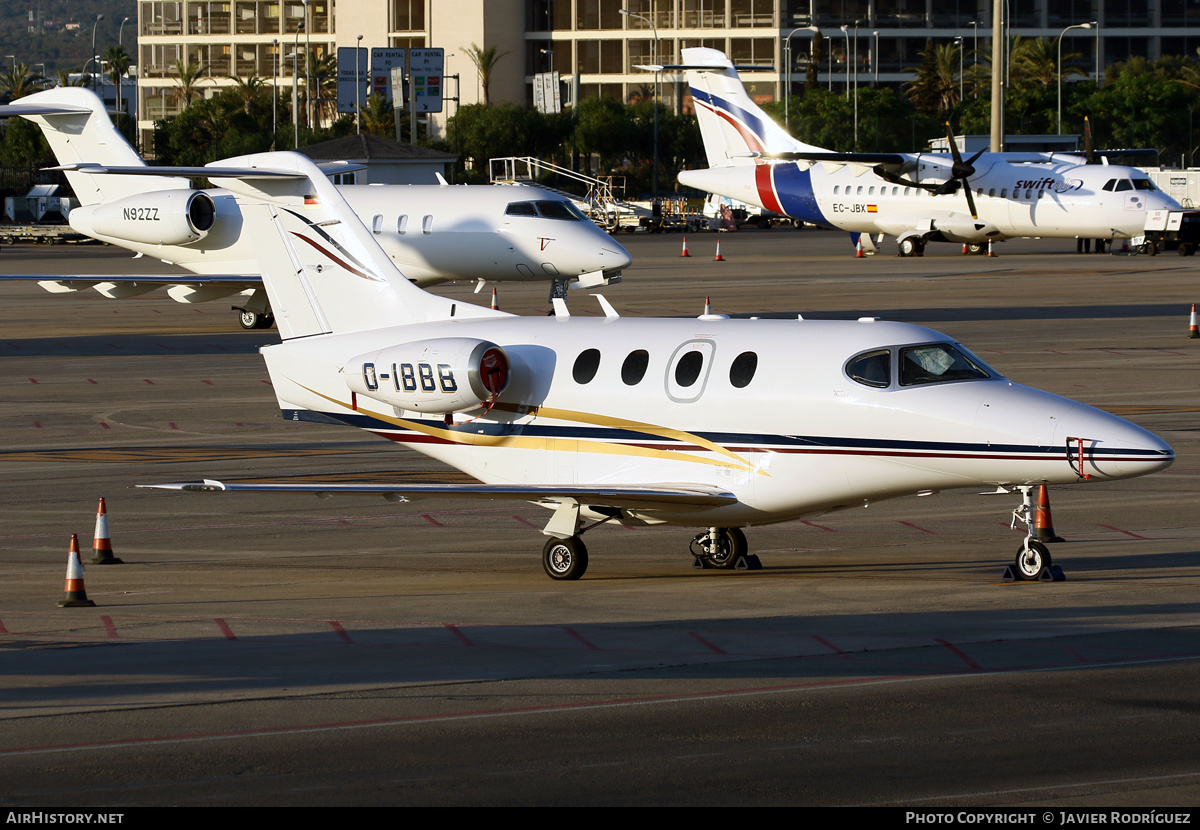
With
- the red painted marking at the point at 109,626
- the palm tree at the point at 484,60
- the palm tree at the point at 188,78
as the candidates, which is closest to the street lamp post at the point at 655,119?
the palm tree at the point at 484,60

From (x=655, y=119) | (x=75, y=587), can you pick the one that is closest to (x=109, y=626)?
(x=75, y=587)

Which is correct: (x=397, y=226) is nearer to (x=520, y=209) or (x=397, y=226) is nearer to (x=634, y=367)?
(x=520, y=209)

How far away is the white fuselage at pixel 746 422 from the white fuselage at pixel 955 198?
1932 inches

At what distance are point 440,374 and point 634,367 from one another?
2.32 meters

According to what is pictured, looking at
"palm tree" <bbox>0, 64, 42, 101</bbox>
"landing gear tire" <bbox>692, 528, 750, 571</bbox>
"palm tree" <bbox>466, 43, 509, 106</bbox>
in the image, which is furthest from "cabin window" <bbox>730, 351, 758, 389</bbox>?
"palm tree" <bbox>0, 64, 42, 101</bbox>

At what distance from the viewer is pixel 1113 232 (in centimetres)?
6384

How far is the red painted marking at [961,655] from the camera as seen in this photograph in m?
12.7

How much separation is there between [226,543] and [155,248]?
90.8ft

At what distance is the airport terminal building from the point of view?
154m

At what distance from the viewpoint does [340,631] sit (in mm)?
14250

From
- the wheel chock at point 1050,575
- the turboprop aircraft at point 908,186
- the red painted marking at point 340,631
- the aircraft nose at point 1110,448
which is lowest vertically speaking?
the red painted marking at point 340,631

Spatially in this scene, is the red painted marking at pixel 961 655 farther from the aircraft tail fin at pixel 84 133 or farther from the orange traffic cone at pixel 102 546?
the aircraft tail fin at pixel 84 133
